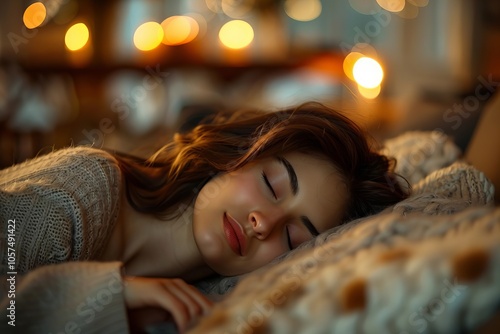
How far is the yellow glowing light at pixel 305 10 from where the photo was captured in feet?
17.9

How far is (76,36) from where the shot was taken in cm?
520

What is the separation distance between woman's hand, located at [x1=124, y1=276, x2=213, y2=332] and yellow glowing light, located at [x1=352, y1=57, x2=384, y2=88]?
3136 mm

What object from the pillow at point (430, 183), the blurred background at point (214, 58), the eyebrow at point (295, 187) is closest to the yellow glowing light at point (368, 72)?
the blurred background at point (214, 58)

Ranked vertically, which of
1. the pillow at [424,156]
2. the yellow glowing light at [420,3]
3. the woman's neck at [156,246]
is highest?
the yellow glowing light at [420,3]

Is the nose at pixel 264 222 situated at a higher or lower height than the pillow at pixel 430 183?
lower

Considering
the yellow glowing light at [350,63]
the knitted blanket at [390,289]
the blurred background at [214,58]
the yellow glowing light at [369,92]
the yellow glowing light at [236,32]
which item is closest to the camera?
the knitted blanket at [390,289]

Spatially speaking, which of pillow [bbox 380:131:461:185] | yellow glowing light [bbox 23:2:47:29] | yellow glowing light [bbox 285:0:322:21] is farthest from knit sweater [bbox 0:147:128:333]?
yellow glowing light [bbox 285:0:322:21]

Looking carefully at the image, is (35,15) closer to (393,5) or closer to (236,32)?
(236,32)

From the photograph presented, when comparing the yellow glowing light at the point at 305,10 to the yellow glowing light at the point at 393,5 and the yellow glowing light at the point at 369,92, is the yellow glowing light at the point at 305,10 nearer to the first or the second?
the yellow glowing light at the point at 393,5

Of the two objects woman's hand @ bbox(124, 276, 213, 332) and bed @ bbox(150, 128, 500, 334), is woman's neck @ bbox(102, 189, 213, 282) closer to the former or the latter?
woman's hand @ bbox(124, 276, 213, 332)

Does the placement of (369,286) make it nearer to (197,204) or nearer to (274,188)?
(274,188)

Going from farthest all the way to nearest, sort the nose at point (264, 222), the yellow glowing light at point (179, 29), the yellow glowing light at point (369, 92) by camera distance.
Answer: the yellow glowing light at point (179, 29) < the yellow glowing light at point (369, 92) < the nose at point (264, 222)

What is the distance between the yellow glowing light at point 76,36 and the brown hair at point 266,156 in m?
4.00

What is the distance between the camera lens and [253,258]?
1.17 m
